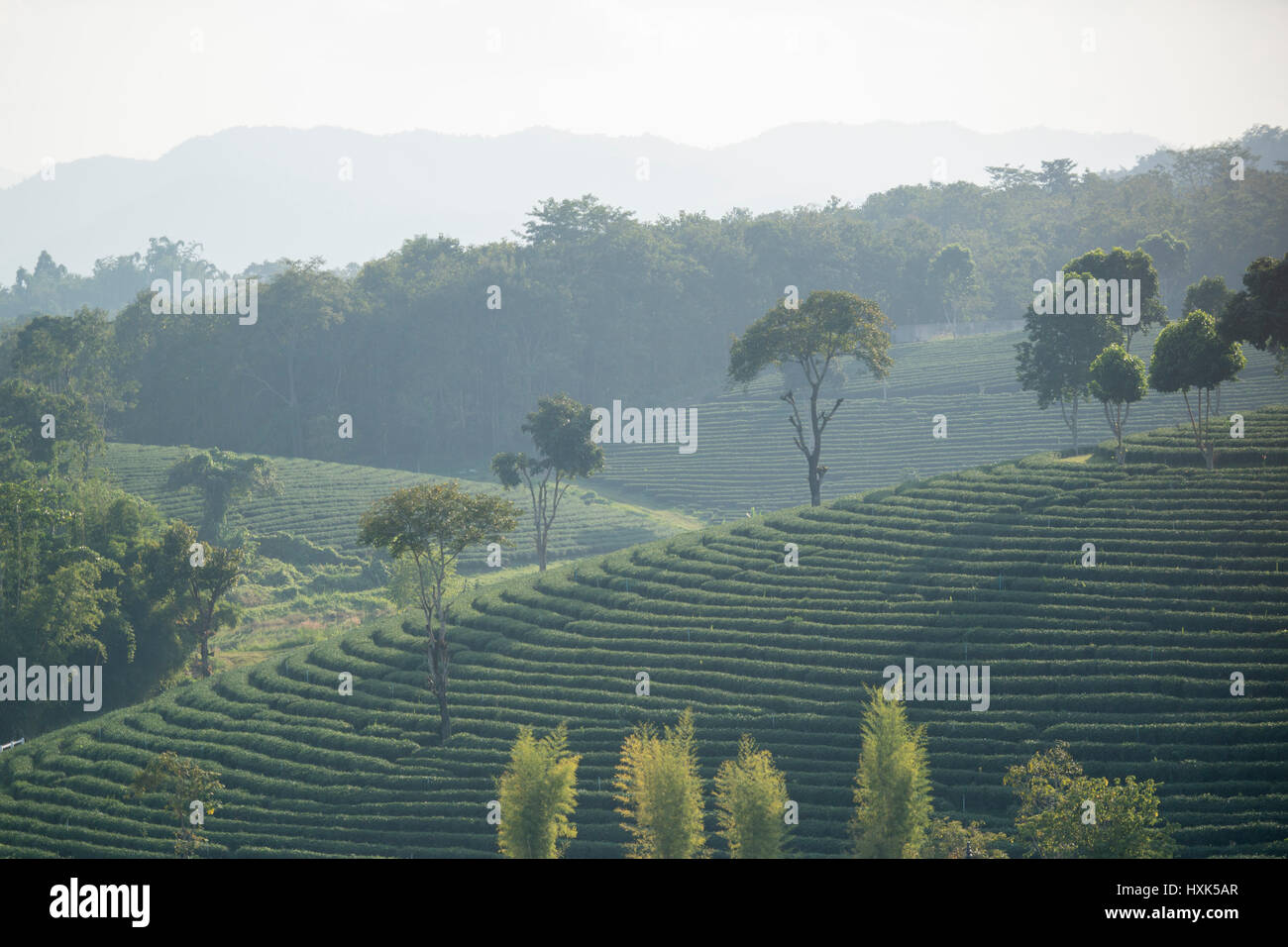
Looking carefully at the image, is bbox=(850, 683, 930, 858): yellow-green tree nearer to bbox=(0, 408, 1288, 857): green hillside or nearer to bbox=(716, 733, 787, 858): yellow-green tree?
bbox=(716, 733, 787, 858): yellow-green tree

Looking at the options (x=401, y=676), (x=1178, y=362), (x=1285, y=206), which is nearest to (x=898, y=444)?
(x=1178, y=362)

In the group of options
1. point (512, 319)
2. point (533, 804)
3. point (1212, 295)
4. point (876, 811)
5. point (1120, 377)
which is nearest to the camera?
point (876, 811)

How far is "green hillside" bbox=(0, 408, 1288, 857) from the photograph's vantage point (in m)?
32.8

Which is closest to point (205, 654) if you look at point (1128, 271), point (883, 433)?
point (1128, 271)

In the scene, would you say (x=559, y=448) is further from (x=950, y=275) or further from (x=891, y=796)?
(x=950, y=275)

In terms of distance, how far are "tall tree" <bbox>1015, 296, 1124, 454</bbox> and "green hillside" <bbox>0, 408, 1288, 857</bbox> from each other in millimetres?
8909

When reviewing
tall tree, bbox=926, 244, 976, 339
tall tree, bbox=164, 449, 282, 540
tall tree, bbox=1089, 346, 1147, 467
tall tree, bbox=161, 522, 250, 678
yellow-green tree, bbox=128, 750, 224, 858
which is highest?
tall tree, bbox=926, 244, 976, 339

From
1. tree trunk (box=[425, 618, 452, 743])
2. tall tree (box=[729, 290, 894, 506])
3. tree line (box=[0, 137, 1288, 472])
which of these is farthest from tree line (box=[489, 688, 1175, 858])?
tree line (box=[0, 137, 1288, 472])

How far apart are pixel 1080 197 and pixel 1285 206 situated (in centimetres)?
2541

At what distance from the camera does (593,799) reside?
34.1m

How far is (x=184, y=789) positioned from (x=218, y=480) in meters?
41.2

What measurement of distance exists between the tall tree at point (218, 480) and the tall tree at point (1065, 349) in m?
45.4

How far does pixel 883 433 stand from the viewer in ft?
278

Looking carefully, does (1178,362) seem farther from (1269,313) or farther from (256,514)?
(256,514)
